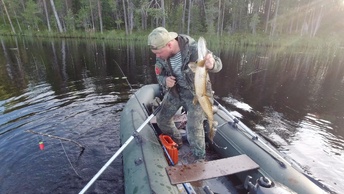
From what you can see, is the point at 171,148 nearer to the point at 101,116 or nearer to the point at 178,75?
the point at 178,75

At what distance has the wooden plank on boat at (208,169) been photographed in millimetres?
3107

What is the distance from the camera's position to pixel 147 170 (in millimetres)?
3113

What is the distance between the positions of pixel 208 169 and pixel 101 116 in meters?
4.58

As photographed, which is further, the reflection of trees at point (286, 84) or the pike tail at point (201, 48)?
the reflection of trees at point (286, 84)

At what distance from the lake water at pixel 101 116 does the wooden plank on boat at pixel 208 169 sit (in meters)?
1.44

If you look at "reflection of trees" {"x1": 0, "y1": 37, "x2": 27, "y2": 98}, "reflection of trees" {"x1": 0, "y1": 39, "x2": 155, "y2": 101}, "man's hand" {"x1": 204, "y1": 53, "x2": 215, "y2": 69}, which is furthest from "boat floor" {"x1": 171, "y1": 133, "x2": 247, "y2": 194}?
"reflection of trees" {"x1": 0, "y1": 37, "x2": 27, "y2": 98}

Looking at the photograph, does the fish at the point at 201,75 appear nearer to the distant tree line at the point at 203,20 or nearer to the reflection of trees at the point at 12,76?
the reflection of trees at the point at 12,76

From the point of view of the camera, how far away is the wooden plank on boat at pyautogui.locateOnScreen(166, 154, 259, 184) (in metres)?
3.11

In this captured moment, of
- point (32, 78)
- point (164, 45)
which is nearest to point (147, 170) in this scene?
point (164, 45)

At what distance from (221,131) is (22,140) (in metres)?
4.68

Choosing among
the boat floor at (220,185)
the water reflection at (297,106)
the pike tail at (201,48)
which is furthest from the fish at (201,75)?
the water reflection at (297,106)

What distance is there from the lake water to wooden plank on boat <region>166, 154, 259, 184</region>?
56.5 inches

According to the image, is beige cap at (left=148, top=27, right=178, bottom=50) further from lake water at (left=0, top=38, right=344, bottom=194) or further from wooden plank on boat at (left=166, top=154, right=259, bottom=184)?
lake water at (left=0, top=38, right=344, bottom=194)

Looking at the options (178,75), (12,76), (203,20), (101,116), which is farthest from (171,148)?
(203,20)
